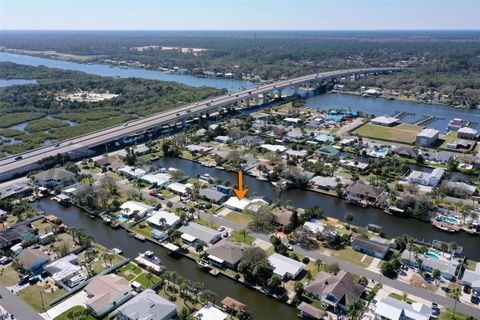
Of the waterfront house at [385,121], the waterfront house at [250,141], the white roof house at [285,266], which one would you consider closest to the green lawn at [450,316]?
the white roof house at [285,266]

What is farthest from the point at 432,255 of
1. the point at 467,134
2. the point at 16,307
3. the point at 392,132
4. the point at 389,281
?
the point at 467,134

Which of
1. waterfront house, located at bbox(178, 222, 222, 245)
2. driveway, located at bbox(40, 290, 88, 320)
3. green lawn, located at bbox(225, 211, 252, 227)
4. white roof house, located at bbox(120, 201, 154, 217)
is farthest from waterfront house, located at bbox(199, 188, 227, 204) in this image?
driveway, located at bbox(40, 290, 88, 320)

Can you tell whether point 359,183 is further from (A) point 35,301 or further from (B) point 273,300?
(A) point 35,301

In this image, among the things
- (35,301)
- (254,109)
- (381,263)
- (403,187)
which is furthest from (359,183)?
(254,109)

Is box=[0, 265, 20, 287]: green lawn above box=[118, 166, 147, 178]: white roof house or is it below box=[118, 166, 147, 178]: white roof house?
below

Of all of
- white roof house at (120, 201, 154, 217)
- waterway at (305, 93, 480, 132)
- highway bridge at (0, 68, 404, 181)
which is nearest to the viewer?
white roof house at (120, 201, 154, 217)

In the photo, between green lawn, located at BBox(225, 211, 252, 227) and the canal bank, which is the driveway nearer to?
green lawn, located at BBox(225, 211, 252, 227)

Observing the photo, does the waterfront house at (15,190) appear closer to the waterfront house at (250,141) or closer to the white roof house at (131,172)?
the white roof house at (131,172)
